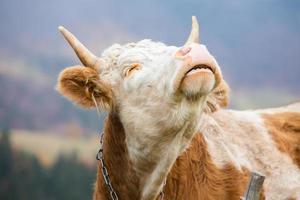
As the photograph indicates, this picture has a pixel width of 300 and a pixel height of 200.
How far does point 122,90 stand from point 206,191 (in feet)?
4.26

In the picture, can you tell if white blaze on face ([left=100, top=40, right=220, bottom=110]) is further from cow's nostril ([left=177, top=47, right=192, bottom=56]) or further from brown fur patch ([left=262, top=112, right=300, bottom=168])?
brown fur patch ([left=262, top=112, right=300, bottom=168])

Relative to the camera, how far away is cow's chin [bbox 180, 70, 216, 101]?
469 centimetres

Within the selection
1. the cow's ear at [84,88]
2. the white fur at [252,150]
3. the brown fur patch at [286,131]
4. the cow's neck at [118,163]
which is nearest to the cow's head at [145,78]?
the cow's ear at [84,88]

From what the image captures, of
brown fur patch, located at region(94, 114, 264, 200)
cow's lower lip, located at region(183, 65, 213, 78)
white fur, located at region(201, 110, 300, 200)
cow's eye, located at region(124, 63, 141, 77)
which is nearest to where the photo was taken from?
→ cow's lower lip, located at region(183, 65, 213, 78)

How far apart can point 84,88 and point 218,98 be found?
1182 mm

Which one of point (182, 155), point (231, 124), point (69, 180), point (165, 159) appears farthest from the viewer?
point (69, 180)

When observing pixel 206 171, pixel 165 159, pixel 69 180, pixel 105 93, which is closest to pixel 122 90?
pixel 105 93

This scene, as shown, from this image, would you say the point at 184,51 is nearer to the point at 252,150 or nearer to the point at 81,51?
the point at 81,51

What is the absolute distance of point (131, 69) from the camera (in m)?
5.30

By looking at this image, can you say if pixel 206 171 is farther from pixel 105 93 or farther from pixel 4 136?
pixel 4 136

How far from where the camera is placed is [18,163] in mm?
14234

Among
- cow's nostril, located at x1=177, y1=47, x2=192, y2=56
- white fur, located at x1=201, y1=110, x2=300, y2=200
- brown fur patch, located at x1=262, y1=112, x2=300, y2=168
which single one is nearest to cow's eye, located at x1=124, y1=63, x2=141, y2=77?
cow's nostril, located at x1=177, y1=47, x2=192, y2=56

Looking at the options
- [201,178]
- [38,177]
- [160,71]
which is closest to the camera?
[160,71]

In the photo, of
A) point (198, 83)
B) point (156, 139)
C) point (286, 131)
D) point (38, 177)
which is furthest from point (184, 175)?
point (38, 177)
